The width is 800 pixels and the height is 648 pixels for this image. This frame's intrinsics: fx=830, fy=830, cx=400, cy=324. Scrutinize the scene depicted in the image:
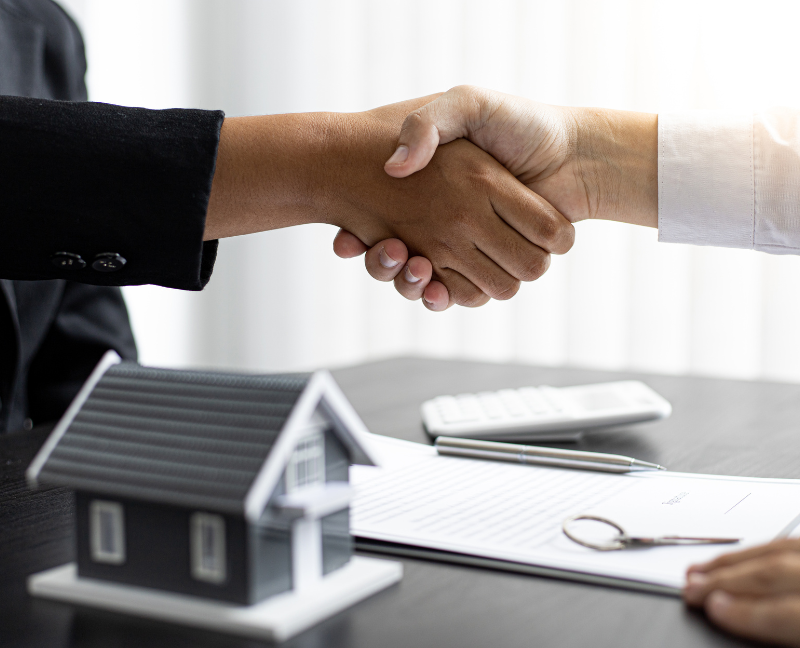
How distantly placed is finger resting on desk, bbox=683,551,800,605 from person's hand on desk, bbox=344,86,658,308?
0.69m

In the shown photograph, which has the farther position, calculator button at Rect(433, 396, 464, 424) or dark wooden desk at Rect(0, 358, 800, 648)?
calculator button at Rect(433, 396, 464, 424)

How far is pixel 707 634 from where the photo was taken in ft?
1.34

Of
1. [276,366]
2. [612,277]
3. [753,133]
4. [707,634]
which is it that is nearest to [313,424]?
[707,634]

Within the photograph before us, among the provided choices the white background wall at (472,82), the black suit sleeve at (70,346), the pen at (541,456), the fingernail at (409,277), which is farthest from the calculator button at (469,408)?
the white background wall at (472,82)

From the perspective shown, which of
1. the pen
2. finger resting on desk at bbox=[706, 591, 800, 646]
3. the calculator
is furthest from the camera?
the calculator

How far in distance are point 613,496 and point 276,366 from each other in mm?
2264

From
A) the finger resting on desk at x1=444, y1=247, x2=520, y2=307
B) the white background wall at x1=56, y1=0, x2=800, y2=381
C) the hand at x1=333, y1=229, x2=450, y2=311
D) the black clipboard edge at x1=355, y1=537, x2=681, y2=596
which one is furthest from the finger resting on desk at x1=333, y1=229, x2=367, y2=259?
the white background wall at x1=56, y1=0, x2=800, y2=381

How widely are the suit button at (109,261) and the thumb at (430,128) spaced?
35cm

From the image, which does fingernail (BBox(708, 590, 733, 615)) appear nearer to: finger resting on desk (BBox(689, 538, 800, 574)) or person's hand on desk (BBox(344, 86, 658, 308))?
finger resting on desk (BBox(689, 538, 800, 574))

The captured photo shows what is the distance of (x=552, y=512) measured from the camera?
23.4 inches

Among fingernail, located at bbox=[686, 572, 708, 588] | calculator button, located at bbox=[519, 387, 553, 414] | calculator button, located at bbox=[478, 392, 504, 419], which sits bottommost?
calculator button, located at bbox=[478, 392, 504, 419]

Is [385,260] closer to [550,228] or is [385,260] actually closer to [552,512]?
[550,228]

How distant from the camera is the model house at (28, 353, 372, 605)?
40 centimetres

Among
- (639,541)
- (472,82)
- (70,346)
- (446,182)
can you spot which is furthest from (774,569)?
(472,82)
